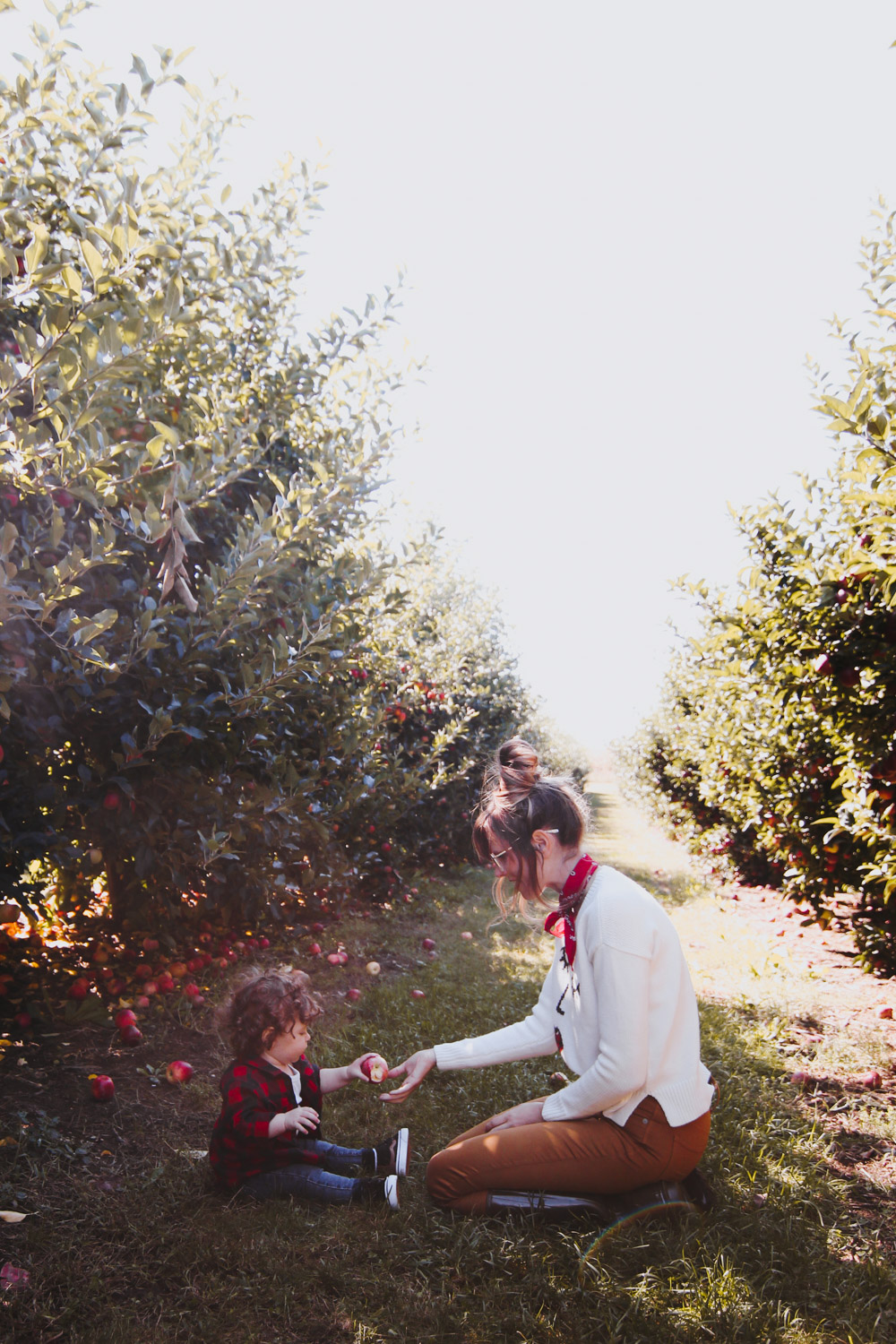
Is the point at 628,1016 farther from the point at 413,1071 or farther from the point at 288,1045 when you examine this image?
the point at 288,1045

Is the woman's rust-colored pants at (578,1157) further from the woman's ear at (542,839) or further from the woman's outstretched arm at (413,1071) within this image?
the woman's ear at (542,839)

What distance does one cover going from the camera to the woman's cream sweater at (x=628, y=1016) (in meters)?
2.21

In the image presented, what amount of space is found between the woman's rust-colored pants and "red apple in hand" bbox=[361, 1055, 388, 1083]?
360 millimetres

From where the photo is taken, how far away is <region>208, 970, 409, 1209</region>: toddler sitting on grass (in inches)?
99.2

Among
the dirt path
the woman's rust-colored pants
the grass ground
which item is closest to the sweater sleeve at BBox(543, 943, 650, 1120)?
the woman's rust-colored pants

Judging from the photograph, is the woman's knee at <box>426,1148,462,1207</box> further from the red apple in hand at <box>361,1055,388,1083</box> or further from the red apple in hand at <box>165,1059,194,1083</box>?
the red apple in hand at <box>165,1059,194,1083</box>

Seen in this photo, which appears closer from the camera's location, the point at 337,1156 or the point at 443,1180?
the point at 443,1180

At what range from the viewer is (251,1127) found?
2.47m

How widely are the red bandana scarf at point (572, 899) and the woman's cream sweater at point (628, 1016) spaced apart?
41 mm

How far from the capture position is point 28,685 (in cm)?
292

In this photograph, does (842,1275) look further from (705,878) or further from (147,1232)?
(705,878)

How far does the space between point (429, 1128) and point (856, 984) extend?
3224 mm

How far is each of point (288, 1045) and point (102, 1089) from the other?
0.85m

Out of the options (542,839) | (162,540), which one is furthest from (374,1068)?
(162,540)
